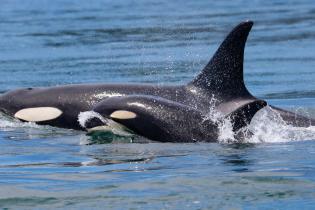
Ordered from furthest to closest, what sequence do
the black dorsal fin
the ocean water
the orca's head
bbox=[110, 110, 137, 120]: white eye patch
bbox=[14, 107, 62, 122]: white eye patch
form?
1. the orca's head
2. bbox=[14, 107, 62, 122]: white eye patch
3. the black dorsal fin
4. bbox=[110, 110, 137, 120]: white eye patch
5. the ocean water

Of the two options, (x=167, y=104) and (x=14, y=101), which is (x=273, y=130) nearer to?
(x=167, y=104)

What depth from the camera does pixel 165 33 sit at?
32344mm

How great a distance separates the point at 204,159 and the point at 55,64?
514 inches

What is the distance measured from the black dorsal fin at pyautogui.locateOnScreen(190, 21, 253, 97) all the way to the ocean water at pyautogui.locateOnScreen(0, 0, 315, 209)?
1.90 ft

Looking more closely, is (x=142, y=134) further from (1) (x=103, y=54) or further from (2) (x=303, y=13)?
(2) (x=303, y=13)

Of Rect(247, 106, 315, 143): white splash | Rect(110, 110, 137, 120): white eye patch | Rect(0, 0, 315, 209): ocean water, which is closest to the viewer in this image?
Rect(0, 0, 315, 209): ocean water

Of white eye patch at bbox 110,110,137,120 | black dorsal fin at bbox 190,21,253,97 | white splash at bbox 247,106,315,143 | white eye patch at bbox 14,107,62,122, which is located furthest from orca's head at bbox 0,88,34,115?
white splash at bbox 247,106,315,143

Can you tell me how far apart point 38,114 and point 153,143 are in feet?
9.12

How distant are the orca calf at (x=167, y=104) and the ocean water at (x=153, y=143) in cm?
24

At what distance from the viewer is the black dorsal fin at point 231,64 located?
44.1 ft

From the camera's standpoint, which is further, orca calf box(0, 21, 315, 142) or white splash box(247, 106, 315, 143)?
white splash box(247, 106, 315, 143)

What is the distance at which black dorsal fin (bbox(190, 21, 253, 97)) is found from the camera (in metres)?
13.4

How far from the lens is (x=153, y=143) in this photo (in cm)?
1272

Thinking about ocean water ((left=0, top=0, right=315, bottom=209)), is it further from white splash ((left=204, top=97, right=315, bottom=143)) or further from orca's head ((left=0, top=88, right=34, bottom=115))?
orca's head ((left=0, top=88, right=34, bottom=115))
